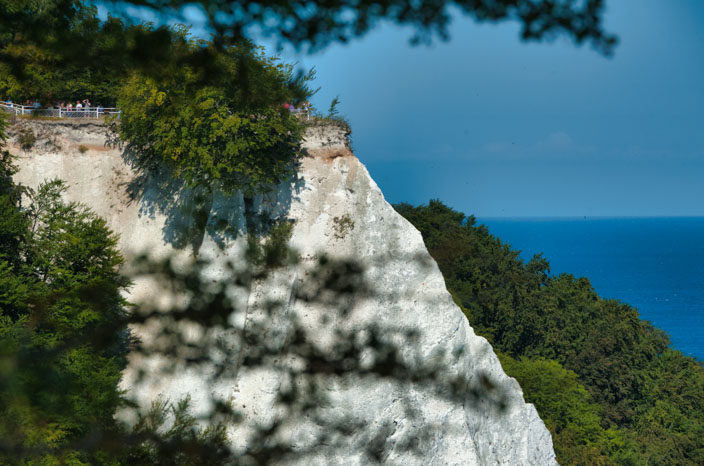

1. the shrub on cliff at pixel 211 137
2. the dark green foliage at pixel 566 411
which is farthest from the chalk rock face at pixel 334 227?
the dark green foliage at pixel 566 411

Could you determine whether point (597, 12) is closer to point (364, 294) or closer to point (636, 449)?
point (364, 294)

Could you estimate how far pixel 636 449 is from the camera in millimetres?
37625

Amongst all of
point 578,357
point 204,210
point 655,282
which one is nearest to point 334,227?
point 204,210

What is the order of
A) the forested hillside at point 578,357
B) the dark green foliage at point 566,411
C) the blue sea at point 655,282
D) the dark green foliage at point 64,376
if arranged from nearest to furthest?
the dark green foliage at point 64,376 → the dark green foliage at point 566,411 → the forested hillside at point 578,357 → the blue sea at point 655,282

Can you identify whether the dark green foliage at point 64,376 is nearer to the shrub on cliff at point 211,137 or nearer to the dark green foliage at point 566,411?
the shrub on cliff at point 211,137

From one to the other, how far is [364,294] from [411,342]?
0.72 m

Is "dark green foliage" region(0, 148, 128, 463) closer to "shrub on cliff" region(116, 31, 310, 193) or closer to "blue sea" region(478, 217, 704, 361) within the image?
"shrub on cliff" region(116, 31, 310, 193)

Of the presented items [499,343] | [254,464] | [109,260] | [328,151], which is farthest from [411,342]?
[499,343]

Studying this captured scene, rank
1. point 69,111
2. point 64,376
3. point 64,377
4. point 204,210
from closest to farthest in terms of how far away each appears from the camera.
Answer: point 64,377, point 64,376, point 204,210, point 69,111

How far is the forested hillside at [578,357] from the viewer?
3681 cm

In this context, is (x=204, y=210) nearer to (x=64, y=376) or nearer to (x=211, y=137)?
(x=211, y=137)

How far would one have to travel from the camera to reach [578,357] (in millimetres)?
42844

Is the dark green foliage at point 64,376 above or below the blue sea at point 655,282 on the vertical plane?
below

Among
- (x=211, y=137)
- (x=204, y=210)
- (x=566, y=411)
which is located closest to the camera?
(x=211, y=137)
